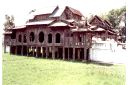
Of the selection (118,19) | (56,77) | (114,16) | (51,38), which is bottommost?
(56,77)

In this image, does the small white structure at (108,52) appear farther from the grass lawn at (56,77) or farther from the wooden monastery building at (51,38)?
the wooden monastery building at (51,38)

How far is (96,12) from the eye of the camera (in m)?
6.59

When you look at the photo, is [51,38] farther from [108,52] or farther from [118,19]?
[118,19]

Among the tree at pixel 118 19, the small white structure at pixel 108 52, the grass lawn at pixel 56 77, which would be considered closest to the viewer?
the tree at pixel 118 19

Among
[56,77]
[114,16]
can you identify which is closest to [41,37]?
[56,77]

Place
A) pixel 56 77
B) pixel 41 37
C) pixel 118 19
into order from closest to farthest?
pixel 118 19 → pixel 56 77 → pixel 41 37

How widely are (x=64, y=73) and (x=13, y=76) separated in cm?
156

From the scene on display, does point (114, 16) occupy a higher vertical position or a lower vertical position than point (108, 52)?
higher

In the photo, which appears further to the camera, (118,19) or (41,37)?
(41,37)

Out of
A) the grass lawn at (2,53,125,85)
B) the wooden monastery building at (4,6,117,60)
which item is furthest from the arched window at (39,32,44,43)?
the grass lawn at (2,53,125,85)

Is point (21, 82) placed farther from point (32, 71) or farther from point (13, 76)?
point (32, 71)

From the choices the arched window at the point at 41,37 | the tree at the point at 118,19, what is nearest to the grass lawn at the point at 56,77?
the tree at the point at 118,19

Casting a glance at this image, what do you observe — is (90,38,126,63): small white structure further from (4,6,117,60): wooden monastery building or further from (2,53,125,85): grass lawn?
(4,6,117,60): wooden monastery building

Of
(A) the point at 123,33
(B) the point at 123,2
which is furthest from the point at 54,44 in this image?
(B) the point at 123,2
